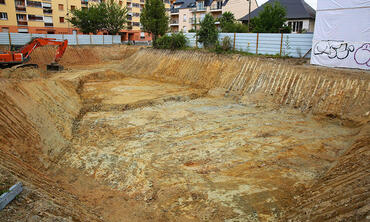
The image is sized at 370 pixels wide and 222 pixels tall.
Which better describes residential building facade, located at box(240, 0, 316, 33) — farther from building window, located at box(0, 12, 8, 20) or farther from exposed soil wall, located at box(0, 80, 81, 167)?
building window, located at box(0, 12, 8, 20)

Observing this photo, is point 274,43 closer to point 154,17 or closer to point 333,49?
point 333,49

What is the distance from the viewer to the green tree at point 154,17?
104ft

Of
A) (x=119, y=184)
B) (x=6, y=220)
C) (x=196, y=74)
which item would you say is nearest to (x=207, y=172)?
(x=119, y=184)

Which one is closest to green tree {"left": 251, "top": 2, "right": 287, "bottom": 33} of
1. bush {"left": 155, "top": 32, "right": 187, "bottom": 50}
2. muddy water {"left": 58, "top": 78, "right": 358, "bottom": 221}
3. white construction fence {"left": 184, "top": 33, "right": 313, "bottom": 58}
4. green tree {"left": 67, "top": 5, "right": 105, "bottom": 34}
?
white construction fence {"left": 184, "top": 33, "right": 313, "bottom": 58}

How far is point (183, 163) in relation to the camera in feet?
31.4

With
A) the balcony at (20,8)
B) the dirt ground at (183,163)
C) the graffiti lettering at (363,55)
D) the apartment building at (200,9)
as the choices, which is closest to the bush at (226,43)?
the dirt ground at (183,163)

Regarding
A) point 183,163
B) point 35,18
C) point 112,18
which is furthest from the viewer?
point 35,18

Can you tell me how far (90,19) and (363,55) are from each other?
37011 millimetres

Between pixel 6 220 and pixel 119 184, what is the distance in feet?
12.9

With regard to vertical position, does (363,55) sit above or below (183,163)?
above

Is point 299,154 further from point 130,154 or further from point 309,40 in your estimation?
point 309,40

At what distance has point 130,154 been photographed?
1025 cm

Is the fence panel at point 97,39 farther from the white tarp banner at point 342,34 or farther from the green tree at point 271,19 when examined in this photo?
the white tarp banner at point 342,34

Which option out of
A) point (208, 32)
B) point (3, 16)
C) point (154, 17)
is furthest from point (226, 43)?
point (3, 16)
